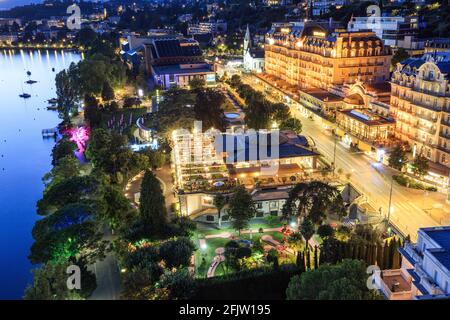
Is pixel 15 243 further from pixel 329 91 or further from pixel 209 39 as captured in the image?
pixel 209 39

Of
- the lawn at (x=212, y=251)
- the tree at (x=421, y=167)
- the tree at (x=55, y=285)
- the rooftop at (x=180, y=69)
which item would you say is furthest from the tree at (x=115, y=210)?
the rooftop at (x=180, y=69)

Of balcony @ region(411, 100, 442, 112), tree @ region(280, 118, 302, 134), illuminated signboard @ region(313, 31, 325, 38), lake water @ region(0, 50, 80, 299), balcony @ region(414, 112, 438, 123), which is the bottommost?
lake water @ region(0, 50, 80, 299)

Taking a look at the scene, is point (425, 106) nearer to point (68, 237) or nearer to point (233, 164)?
point (233, 164)

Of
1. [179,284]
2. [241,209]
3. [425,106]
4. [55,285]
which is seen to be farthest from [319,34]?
[55,285]

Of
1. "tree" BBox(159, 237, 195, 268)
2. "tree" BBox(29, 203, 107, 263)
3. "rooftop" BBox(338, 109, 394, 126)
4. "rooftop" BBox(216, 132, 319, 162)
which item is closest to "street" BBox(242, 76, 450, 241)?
"rooftop" BBox(338, 109, 394, 126)

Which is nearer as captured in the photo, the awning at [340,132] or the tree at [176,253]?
the tree at [176,253]

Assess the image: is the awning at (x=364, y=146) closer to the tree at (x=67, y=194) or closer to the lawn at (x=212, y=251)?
the lawn at (x=212, y=251)

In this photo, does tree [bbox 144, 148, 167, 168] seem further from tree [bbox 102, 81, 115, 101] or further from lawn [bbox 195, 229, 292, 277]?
tree [bbox 102, 81, 115, 101]
